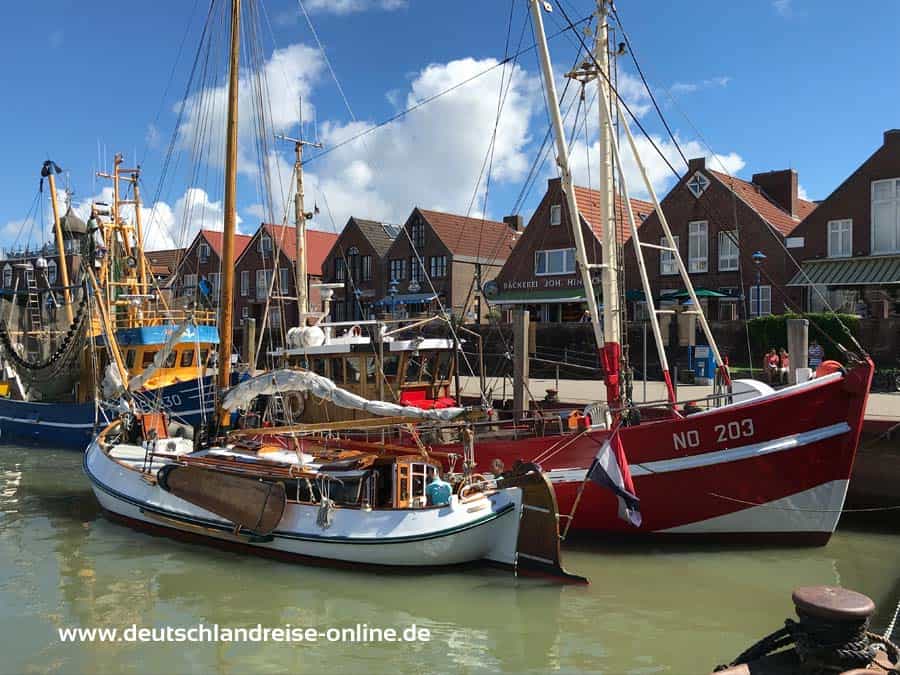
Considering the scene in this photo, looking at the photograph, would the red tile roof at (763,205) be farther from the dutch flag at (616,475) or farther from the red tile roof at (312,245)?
the red tile roof at (312,245)

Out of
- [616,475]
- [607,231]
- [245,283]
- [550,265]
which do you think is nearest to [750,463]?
[616,475]

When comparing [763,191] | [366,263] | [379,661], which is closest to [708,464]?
[379,661]

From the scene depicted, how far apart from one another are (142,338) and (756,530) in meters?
20.5

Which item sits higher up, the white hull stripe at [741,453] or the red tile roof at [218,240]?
the red tile roof at [218,240]

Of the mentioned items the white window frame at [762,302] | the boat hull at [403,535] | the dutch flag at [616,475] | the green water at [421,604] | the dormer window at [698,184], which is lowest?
the green water at [421,604]

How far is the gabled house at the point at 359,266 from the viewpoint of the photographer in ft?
170

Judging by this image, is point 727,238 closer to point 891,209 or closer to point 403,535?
point 891,209

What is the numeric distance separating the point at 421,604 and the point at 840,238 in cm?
2992

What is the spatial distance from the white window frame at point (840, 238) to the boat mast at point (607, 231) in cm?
2354

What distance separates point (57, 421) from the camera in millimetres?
25516

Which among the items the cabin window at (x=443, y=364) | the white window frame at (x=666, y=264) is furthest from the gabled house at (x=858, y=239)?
the cabin window at (x=443, y=364)

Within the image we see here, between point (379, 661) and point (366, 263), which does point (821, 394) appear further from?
point (366, 263)

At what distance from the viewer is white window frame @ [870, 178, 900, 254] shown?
3172 cm

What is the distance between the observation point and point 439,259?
49219 mm
